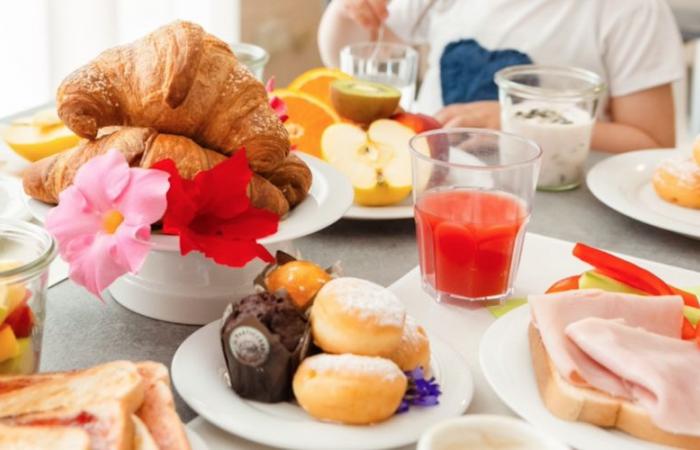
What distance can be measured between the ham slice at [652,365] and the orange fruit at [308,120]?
2.07ft

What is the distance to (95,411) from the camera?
69cm

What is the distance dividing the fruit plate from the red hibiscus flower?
342 mm

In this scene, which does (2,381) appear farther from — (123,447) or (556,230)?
(556,230)

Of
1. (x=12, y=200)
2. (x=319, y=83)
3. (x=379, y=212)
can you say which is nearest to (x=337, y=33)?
(x=319, y=83)

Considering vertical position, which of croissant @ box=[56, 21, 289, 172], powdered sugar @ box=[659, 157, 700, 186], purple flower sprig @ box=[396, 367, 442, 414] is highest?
croissant @ box=[56, 21, 289, 172]

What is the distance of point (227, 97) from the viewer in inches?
37.9

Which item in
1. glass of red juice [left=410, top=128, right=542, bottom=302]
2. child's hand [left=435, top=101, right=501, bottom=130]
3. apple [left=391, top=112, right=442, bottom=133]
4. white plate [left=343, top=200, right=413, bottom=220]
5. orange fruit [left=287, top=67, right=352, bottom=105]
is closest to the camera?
glass of red juice [left=410, top=128, right=542, bottom=302]

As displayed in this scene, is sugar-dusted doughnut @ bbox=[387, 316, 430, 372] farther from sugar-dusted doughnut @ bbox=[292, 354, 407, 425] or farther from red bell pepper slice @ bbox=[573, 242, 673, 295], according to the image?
red bell pepper slice @ bbox=[573, 242, 673, 295]

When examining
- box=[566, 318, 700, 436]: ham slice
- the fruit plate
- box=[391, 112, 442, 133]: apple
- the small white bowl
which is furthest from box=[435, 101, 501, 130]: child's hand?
the small white bowl

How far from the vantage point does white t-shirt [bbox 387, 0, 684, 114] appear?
1.97 meters

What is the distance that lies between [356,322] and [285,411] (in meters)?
0.09

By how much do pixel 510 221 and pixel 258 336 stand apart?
0.35 meters

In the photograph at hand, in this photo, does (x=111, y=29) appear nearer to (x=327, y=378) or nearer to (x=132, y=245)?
(x=132, y=245)

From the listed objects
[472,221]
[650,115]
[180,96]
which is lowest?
[650,115]
